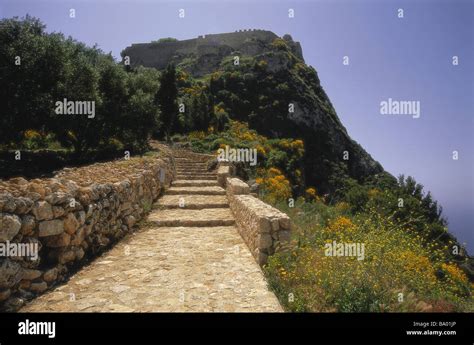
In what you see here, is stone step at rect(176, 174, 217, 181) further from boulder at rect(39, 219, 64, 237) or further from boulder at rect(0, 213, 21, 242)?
boulder at rect(0, 213, 21, 242)

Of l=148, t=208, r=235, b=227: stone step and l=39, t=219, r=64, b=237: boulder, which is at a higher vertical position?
l=39, t=219, r=64, b=237: boulder

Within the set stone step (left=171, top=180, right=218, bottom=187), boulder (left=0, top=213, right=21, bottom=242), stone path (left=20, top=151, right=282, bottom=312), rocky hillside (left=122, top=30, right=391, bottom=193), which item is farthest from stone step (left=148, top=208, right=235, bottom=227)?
rocky hillside (left=122, top=30, right=391, bottom=193)

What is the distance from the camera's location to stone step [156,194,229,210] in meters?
9.63

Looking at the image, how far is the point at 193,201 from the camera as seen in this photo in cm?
1011

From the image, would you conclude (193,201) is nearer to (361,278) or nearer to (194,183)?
(194,183)

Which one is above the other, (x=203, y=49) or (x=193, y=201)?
(x=203, y=49)

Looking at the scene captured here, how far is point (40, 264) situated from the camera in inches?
168

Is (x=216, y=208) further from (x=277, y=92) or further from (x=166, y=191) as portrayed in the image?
(x=277, y=92)

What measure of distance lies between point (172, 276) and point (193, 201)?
17.3ft

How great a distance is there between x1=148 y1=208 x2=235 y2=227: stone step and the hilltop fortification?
52.6 metres

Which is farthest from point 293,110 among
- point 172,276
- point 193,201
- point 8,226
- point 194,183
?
point 8,226

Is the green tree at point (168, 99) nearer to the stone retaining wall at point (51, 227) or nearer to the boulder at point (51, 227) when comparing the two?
the stone retaining wall at point (51, 227)

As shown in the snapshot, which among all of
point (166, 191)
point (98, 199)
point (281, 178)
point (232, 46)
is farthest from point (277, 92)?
point (98, 199)
